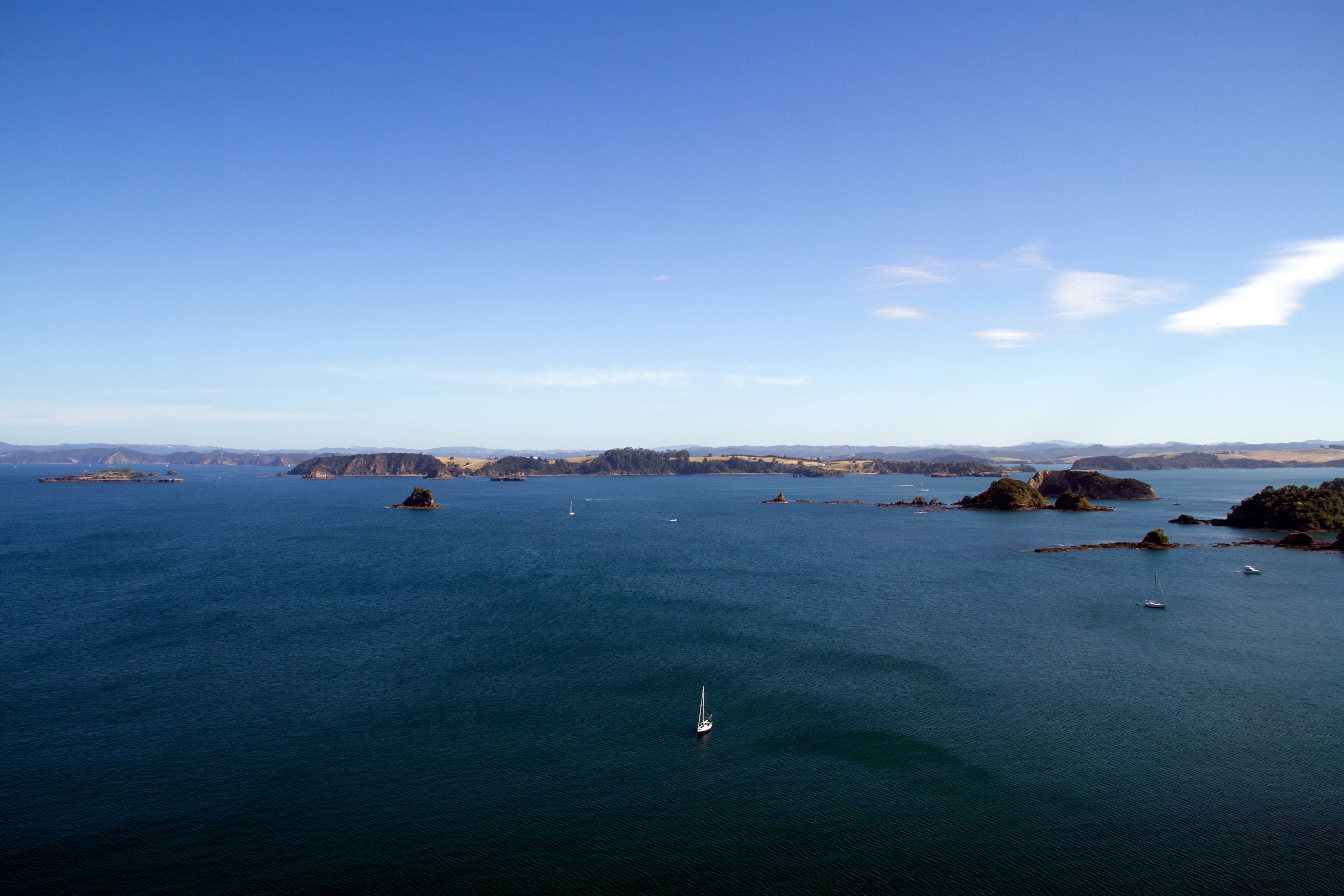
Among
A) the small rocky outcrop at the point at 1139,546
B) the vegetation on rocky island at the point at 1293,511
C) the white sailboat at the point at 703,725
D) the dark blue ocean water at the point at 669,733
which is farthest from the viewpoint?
the vegetation on rocky island at the point at 1293,511

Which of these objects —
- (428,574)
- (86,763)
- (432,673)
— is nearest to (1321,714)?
(432,673)

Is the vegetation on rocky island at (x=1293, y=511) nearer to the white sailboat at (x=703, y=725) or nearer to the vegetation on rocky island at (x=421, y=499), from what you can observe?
the white sailboat at (x=703, y=725)

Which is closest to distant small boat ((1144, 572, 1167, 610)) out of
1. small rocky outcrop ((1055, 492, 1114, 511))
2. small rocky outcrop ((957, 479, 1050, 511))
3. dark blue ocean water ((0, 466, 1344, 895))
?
Result: dark blue ocean water ((0, 466, 1344, 895))

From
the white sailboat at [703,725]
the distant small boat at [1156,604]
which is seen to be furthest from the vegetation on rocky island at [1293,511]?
the white sailboat at [703,725]

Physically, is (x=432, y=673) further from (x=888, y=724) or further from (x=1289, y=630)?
(x=1289, y=630)

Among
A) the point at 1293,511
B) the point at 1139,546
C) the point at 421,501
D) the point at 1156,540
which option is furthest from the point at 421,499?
the point at 1293,511

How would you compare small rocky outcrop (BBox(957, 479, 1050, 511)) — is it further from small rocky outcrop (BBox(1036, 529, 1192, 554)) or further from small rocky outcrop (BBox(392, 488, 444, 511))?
small rocky outcrop (BBox(392, 488, 444, 511))

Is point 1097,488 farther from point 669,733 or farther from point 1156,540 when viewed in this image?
point 669,733
